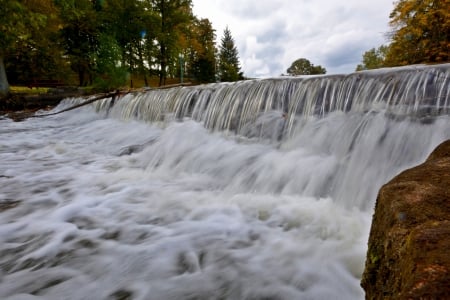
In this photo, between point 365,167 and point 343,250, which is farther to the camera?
point 365,167

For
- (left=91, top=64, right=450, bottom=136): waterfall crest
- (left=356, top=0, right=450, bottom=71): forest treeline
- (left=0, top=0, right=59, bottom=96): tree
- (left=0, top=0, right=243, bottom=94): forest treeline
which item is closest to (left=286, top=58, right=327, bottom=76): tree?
(left=0, top=0, right=243, bottom=94): forest treeline

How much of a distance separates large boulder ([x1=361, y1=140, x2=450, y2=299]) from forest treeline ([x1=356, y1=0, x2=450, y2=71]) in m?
16.6

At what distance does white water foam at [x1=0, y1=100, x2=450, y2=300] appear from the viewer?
1.83 meters

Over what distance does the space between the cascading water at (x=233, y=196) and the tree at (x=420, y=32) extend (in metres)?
13.8

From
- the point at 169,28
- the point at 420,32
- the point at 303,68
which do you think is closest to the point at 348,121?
the point at 420,32

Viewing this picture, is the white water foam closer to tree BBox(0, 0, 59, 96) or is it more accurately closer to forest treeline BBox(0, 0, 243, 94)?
tree BBox(0, 0, 59, 96)

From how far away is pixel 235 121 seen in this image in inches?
211


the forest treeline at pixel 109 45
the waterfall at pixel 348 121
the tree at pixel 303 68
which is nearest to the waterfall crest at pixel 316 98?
the waterfall at pixel 348 121

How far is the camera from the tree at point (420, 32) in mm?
14641

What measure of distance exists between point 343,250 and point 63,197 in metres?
2.92

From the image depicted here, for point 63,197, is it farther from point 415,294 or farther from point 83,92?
point 83,92

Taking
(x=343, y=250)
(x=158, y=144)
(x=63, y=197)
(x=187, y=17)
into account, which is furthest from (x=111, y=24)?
(x=343, y=250)

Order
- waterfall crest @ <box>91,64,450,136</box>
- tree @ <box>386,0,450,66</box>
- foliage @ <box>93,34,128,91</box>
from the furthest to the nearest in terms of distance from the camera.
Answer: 1. foliage @ <box>93,34,128,91</box>
2. tree @ <box>386,0,450,66</box>
3. waterfall crest @ <box>91,64,450,136</box>

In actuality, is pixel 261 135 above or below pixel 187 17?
below
